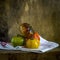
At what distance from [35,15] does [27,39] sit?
0.32 m

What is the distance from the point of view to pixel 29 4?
1.86m

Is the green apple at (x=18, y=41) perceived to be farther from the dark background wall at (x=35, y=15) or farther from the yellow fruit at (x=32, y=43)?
the dark background wall at (x=35, y=15)

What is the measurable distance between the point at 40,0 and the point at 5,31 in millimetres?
315

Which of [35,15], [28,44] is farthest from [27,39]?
[35,15]

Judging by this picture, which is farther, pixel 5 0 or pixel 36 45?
pixel 5 0

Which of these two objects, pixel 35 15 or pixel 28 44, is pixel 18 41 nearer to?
pixel 28 44

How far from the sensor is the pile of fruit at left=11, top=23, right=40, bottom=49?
1567mm

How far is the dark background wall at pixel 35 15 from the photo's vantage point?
6.07 ft

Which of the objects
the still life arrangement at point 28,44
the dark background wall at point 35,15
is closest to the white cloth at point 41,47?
the still life arrangement at point 28,44

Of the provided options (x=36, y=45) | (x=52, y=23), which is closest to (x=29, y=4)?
(x=52, y=23)

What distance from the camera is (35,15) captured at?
1.87 metres

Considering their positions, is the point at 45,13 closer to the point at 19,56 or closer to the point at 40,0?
the point at 40,0

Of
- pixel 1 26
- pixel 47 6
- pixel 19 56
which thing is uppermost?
pixel 47 6

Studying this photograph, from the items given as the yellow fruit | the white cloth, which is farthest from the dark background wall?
the yellow fruit
